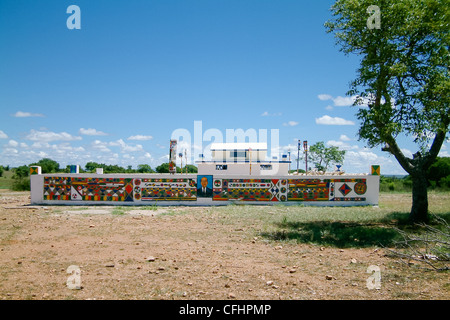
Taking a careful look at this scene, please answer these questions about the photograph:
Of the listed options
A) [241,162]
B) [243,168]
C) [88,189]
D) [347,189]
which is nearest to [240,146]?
[241,162]

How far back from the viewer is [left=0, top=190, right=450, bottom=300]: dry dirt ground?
4785 millimetres

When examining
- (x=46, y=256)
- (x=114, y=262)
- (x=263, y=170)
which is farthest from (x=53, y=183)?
(x=263, y=170)

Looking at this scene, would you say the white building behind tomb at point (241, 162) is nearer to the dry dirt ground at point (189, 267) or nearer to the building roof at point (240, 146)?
the building roof at point (240, 146)

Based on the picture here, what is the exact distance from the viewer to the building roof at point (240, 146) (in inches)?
1182

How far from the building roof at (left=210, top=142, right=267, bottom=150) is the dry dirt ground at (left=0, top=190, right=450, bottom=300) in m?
20.5

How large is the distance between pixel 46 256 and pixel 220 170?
18.2 m

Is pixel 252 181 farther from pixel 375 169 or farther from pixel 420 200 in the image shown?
pixel 420 200

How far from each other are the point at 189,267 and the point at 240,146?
24.8 metres

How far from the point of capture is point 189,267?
593 centimetres

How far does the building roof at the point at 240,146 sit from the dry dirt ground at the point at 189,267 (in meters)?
20.5

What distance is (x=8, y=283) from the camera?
17.0ft
